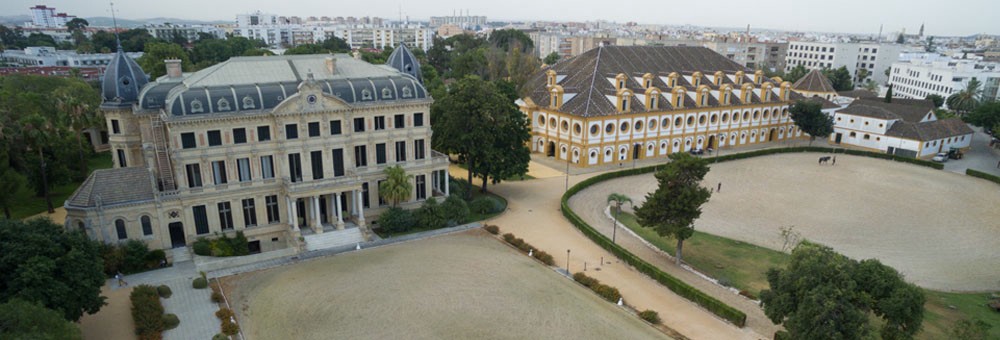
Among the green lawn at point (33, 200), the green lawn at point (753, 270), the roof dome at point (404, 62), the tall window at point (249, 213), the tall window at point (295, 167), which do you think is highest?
the roof dome at point (404, 62)

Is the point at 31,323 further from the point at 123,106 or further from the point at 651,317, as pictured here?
the point at 651,317

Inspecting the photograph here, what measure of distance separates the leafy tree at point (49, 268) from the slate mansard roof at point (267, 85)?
12553 millimetres

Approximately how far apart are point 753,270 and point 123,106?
49.4m

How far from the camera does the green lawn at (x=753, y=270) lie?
114 ft

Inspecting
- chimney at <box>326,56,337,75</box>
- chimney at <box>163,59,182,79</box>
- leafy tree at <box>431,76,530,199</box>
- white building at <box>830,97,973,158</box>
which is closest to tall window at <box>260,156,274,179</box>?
chimney at <box>326,56,337,75</box>

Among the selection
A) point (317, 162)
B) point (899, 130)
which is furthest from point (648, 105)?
point (317, 162)

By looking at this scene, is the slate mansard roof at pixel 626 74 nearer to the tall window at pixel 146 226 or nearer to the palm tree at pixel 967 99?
the palm tree at pixel 967 99

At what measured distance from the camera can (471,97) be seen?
173ft

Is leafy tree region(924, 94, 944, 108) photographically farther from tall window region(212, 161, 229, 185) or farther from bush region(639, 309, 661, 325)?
tall window region(212, 161, 229, 185)

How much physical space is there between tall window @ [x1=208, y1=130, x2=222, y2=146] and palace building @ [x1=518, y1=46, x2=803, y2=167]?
42.2 meters

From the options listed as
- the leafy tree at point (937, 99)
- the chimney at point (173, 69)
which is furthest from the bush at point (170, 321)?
the leafy tree at point (937, 99)

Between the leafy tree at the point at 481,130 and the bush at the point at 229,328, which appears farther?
the leafy tree at the point at 481,130

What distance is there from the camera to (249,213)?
145 feet

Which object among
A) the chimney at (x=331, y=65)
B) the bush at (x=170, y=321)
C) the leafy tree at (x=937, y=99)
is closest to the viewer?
the bush at (x=170, y=321)
